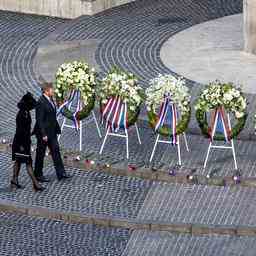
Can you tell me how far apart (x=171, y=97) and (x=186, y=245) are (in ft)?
10.2

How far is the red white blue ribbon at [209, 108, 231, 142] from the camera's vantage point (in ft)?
77.1

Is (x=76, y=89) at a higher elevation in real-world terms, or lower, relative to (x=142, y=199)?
higher

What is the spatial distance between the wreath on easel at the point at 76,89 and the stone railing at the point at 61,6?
7.74 meters

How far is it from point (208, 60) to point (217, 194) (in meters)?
6.54

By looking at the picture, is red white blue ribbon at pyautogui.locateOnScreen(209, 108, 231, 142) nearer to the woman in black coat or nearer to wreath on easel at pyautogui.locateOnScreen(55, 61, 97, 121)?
wreath on easel at pyautogui.locateOnScreen(55, 61, 97, 121)

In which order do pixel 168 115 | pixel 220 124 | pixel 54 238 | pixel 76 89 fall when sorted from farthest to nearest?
pixel 76 89, pixel 168 115, pixel 220 124, pixel 54 238

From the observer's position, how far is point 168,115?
78.1 ft

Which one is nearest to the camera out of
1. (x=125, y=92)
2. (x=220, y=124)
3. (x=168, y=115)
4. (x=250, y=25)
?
(x=220, y=124)

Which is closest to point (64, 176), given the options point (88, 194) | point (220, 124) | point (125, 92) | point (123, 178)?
point (88, 194)

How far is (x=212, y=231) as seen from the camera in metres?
21.8

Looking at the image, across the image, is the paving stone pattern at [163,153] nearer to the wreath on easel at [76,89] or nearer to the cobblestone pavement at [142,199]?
the cobblestone pavement at [142,199]

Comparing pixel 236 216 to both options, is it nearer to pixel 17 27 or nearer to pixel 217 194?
pixel 217 194

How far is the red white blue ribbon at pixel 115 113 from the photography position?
79.1 feet

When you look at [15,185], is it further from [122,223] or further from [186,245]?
[186,245]
